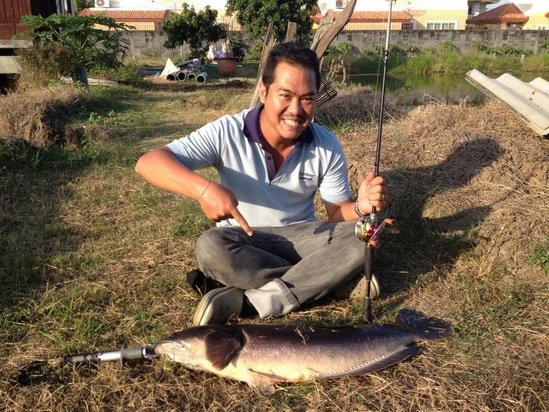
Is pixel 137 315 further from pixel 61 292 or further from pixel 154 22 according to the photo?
pixel 154 22

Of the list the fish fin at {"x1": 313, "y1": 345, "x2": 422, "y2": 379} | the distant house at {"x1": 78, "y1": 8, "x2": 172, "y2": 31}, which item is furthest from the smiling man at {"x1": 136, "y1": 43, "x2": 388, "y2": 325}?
the distant house at {"x1": 78, "y1": 8, "x2": 172, "y2": 31}

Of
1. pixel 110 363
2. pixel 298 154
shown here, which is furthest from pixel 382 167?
pixel 110 363

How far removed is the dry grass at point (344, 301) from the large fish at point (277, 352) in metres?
0.07

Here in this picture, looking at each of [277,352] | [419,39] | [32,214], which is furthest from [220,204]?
[419,39]

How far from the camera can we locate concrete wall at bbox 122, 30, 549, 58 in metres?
30.1

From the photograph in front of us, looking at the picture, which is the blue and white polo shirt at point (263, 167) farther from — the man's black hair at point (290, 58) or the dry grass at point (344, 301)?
the dry grass at point (344, 301)

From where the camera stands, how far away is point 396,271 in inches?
142

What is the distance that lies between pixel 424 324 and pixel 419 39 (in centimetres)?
3116

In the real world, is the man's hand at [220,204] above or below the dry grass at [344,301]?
above

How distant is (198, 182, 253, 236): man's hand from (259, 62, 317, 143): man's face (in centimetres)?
72

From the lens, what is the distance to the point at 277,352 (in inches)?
92.3

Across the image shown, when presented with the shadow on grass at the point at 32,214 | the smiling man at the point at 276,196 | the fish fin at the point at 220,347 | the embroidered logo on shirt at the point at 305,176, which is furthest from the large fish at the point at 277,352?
the shadow on grass at the point at 32,214

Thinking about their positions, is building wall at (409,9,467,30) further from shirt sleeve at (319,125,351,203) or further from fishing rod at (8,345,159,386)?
fishing rod at (8,345,159,386)

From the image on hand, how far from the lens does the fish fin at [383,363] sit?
7.78 ft
